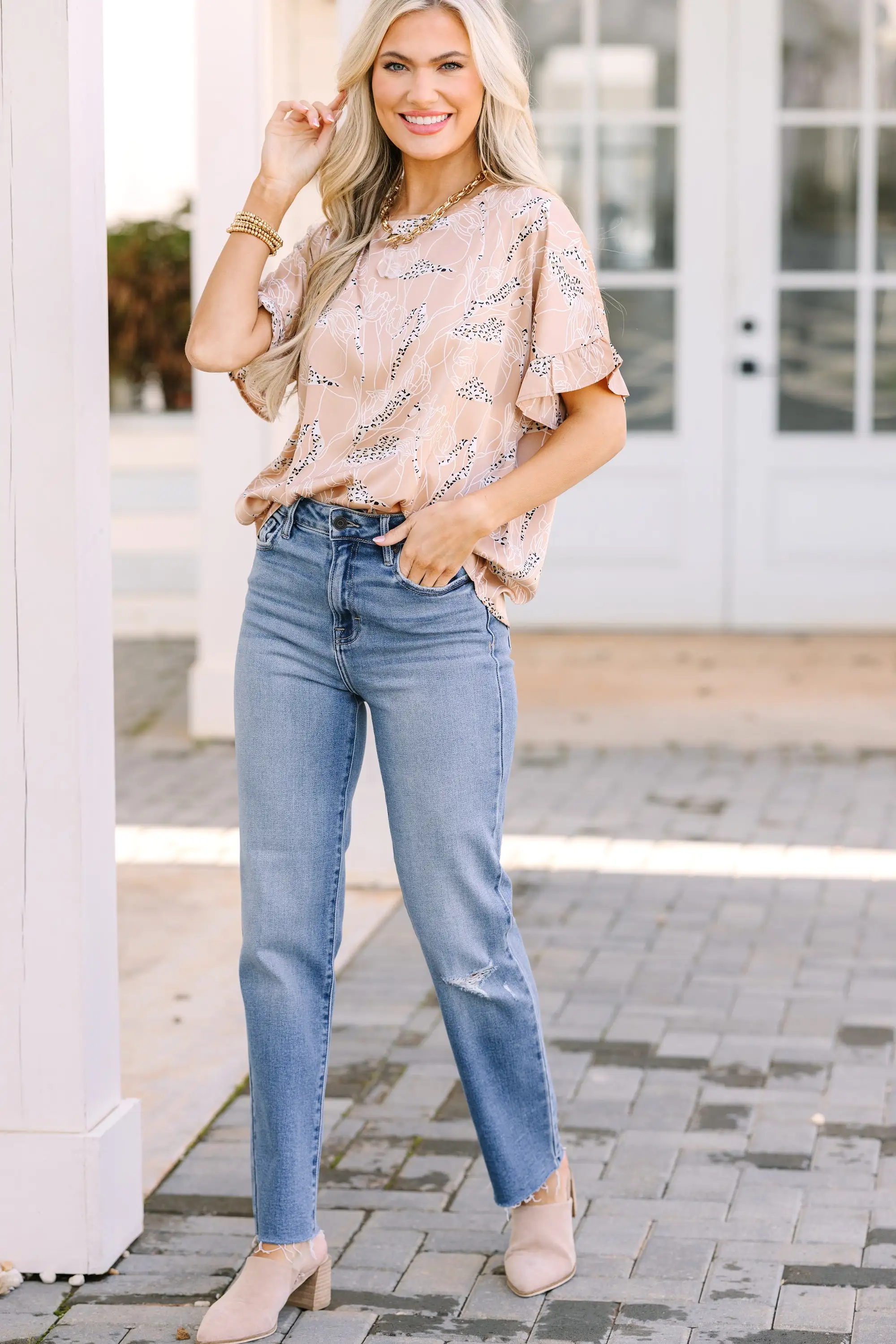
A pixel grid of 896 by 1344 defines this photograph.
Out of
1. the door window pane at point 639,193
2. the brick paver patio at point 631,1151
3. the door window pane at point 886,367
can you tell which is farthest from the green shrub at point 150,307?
the brick paver patio at point 631,1151

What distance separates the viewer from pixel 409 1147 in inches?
121

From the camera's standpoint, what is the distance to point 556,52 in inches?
309

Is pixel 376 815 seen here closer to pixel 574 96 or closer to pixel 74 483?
pixel 74 483

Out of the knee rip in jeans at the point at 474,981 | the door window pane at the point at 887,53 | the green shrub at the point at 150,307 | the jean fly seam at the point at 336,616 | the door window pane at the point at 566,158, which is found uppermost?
the door window pane at the point at 887,53

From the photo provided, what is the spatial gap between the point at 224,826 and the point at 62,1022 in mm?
2701

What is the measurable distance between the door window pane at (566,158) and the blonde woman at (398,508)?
5.61m

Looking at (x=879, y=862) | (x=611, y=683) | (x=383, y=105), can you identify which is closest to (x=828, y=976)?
(x=879, y=862)

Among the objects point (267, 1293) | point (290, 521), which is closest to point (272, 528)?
point (290, 521)

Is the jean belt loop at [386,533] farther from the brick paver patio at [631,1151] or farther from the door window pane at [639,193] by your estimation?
the door window pane at [639,193]

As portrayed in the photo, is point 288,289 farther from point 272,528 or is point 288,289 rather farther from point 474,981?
point 474,981

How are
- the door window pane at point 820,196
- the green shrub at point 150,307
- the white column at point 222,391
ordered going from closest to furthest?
the white column at point 222,391 < the door window pane at point 820,196 < the green shrub at point 150,307

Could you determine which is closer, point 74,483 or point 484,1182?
point 74,483

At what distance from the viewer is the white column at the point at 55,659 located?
246 cm

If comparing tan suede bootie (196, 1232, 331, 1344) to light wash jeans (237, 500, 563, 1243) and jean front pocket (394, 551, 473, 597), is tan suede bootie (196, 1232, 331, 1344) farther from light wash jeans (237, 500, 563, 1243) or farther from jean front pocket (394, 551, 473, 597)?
jean front pocket (394, 551, 473, 597)
